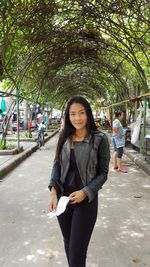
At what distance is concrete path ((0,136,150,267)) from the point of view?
3252 mm

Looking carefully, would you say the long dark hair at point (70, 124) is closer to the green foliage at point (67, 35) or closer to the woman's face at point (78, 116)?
the woman's face at point (78, 116)

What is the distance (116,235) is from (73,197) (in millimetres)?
1864

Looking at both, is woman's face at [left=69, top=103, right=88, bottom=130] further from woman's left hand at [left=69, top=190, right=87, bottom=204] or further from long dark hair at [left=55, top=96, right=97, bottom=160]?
woman's left hand at [left=69, top=190, right=87, bottom=204]

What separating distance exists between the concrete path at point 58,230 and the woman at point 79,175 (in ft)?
3.03

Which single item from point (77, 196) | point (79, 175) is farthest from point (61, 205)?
point (79, 175)

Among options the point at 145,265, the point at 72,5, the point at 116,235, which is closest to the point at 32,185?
the point at 116,235

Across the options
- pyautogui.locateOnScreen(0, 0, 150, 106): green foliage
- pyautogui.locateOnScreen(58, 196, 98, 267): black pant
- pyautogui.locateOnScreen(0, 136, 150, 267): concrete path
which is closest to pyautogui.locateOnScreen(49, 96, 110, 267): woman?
pyautogui.locateOnScreen(58, 196, 98, 267): black pant

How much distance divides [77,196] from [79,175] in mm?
171

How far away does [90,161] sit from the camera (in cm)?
233

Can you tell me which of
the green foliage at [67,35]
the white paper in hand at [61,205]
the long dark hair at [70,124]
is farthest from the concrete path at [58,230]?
the green foliage at [67,35]

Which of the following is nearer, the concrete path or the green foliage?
the concrete path

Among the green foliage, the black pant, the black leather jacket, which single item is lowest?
the black pant

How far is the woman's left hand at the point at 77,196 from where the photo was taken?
2254 millimetres

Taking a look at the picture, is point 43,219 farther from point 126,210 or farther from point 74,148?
point 74,148
